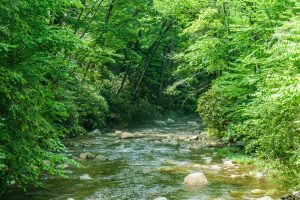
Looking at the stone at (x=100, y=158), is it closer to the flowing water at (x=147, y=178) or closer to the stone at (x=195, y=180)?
the flowing water at (x=147, y=178)

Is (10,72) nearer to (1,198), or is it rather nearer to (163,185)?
(1,198)

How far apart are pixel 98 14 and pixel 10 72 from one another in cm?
1528

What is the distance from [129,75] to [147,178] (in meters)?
23.4

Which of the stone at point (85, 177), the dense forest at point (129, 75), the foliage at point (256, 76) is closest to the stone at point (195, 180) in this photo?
the foliage at point (256, 76)

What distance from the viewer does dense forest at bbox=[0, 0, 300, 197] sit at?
7.48 metres

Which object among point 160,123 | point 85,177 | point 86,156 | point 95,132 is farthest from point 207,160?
point 160,123

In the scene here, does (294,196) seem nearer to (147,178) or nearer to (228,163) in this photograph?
(147,178)

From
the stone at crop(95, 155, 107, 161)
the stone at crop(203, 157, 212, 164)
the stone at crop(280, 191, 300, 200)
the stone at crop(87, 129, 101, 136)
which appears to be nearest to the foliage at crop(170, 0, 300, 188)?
the stone at crop(280, 191, 300, 200)

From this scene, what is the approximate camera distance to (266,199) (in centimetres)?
881

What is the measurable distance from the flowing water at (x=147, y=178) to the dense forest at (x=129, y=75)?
3.23ft

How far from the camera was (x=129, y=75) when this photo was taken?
34812 millimetres

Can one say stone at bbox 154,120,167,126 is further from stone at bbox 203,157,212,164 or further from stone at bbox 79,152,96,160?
stone at bbox 79,152,96,160

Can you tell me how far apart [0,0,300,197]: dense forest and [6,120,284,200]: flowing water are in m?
0.99

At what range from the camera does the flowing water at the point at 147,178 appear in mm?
9891
